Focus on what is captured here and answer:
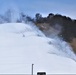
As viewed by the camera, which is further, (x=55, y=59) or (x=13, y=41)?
A: (x=13, y=41)

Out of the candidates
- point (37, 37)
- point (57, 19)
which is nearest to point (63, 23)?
point (57, 19)

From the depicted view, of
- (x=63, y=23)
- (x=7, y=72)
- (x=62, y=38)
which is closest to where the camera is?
(x=7, y=72)

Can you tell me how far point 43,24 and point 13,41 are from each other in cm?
236

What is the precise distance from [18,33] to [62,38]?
175 cm

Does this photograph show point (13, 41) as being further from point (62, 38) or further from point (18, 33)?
point (62, 38)

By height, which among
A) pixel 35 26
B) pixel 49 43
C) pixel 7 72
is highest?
pixel 35 26

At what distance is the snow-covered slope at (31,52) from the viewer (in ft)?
29.4

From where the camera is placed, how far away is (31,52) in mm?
9891

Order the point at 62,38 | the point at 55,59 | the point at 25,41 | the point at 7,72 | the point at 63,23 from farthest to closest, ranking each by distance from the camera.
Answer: the point at 63,23
the point at 62,38
the point at 25,41
the point at 55,59
the point at 7,72

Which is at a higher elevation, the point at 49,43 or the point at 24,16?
the point at 24,16

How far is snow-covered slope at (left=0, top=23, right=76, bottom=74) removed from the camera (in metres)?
8.96

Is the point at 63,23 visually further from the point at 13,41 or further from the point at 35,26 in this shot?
the point at 13,41

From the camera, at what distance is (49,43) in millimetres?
10633

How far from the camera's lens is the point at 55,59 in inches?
378
